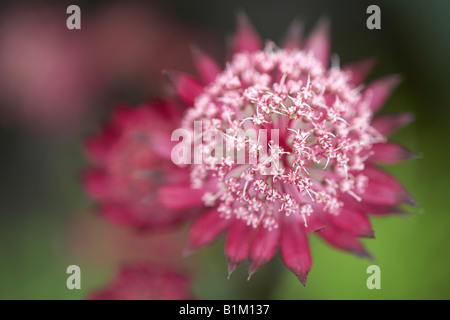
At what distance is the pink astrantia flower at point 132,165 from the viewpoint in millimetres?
1588

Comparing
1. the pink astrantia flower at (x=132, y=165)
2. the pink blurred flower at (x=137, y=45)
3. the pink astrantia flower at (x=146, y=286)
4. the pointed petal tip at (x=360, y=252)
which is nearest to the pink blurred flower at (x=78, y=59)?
the pink blurred flower at (x=137, y=45)

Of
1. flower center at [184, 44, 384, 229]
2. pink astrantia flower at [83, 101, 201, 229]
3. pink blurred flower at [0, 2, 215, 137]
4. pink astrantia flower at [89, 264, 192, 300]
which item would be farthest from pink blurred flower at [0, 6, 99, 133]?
flower center at [184, 44, 384, 229]

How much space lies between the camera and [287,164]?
50.9 inches

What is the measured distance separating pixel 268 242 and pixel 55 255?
4.03ft

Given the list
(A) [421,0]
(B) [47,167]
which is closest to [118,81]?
(B) [47,167]

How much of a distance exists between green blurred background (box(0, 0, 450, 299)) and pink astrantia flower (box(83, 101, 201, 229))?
0.23 m

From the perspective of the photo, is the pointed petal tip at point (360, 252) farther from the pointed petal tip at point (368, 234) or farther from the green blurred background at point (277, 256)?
the green blurred background at point (277, 256)

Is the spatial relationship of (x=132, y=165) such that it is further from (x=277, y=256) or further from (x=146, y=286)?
(x=277, y=256)

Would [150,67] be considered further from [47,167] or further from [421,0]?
[421,0]

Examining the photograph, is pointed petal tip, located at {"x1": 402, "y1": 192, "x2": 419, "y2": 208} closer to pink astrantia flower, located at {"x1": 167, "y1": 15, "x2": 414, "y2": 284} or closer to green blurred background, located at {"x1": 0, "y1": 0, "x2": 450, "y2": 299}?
pink astrantia flower, located at {"x1": 167, "y1": 15, "x2": 414, "y2": 284}

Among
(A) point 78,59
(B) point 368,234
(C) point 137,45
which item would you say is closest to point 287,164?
(B) point 368,234

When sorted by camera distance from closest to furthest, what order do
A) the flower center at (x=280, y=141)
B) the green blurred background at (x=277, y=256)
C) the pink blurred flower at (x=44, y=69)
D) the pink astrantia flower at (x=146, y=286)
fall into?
the flower center at (x=280, y=141), the pink astrantia flower at (x=146, y=286), the green blurred background at (x=277, y=256), the pink blurred flower at (x=44, y=69)

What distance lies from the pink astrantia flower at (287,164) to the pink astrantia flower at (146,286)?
0.38 meters

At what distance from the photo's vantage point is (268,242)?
1284 mm
